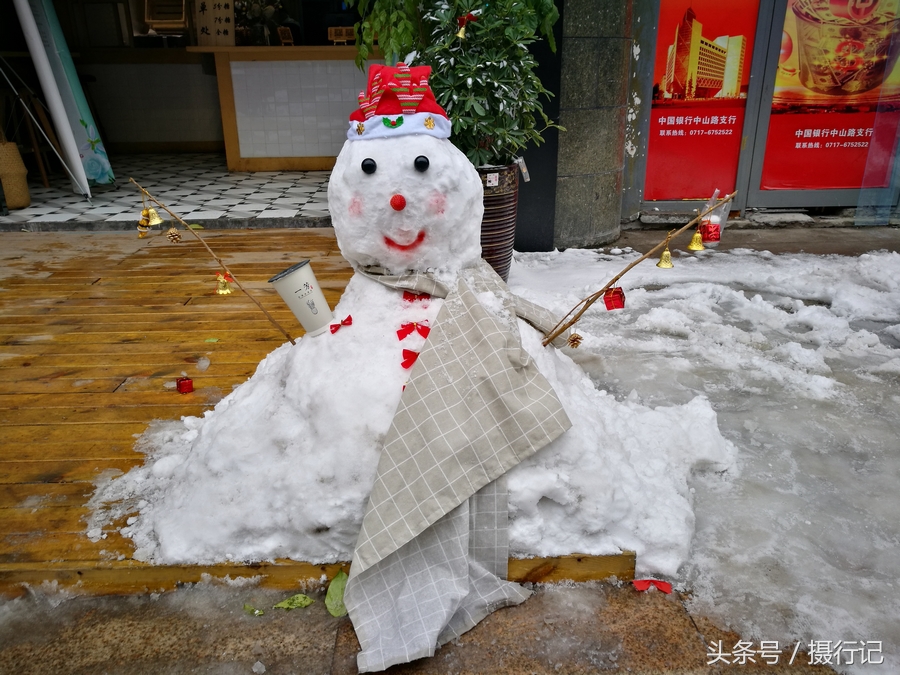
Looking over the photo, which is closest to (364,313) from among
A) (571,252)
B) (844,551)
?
(844,551)

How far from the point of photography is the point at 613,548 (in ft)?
6.45

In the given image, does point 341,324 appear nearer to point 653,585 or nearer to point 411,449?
point 411,449

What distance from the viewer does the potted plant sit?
3617 mm

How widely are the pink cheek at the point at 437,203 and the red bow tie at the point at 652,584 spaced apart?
1.22 metres

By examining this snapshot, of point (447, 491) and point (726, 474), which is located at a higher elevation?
point (447, 491)

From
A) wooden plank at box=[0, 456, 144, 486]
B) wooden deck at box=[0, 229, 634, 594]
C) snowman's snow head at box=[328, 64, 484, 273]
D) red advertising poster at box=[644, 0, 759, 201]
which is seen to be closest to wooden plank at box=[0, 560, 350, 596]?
wooden deck at box=[0, 229, 634, 594]

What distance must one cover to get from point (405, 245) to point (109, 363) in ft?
6.48

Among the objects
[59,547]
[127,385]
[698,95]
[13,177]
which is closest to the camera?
[59,547]

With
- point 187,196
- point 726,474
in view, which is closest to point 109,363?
point 726,474

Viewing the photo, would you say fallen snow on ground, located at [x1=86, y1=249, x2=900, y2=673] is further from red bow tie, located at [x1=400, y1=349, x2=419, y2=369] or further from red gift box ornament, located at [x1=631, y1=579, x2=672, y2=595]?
red bow tie, located at [x1=400, y1=349, x2=419, y2=369]

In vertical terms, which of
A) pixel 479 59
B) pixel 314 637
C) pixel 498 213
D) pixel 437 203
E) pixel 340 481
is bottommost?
pixel 314 637

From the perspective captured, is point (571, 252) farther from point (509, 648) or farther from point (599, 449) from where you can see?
point (509, 648)

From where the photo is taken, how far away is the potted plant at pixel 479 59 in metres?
3.62

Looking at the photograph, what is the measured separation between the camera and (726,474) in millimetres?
2447
